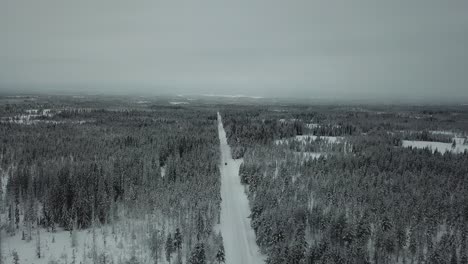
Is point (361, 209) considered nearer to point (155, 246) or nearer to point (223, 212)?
point (223, 212)

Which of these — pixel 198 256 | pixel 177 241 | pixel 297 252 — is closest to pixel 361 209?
pixel 297 252

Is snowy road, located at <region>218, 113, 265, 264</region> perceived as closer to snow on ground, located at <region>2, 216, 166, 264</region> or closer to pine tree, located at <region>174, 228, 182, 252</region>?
pine tree, located at <region>174, 228, 182, 252</region>

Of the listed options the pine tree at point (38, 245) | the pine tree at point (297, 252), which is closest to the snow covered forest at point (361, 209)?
the pine tree at point (297, 252)

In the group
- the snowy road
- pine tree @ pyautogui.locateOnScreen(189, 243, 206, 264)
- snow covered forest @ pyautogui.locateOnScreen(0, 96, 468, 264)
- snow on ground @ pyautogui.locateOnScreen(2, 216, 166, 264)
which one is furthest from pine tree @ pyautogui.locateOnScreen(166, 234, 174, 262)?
the snowy road

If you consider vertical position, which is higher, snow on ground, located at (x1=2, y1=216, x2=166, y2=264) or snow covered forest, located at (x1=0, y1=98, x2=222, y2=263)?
snow covered forest, located at (x1=0, y1=98, x2=222, y2=263)

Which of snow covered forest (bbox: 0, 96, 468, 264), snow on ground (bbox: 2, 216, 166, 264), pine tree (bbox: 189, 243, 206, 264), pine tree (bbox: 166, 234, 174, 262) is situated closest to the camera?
pine tree (bbox: 189, 243, 206, 264)

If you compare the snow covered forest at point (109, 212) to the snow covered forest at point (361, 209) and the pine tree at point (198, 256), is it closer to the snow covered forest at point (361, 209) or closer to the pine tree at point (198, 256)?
the pine tree at point (198, 256)

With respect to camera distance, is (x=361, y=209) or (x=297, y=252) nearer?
(x=297, y=252)

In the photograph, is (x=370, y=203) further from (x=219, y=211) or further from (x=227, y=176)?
(x=227, y=176)

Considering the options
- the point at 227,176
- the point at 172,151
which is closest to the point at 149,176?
the point at 227,176
